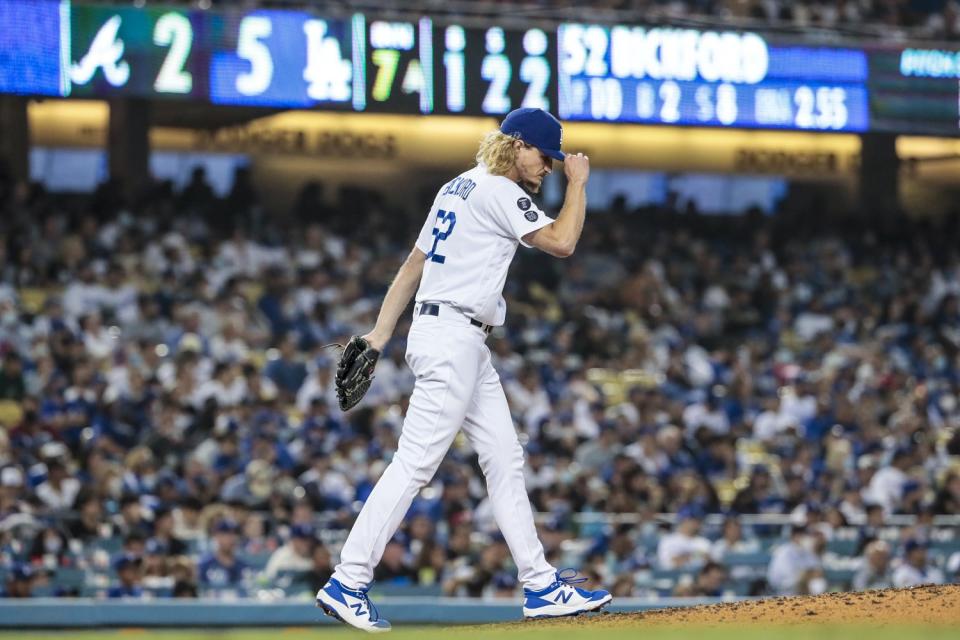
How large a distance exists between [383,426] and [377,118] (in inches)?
294

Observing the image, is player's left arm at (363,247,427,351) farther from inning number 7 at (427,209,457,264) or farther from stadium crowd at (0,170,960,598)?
stadium crowd at (0,170,960,598)

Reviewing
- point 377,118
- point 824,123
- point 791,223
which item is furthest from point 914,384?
point 377,118

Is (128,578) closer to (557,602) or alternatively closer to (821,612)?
(557,602)

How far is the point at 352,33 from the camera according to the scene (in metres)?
13.5

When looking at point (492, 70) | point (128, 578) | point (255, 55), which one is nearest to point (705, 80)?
point (492, 70)

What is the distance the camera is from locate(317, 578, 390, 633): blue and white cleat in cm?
538

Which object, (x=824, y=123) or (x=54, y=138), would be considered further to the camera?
(x=54, y=138)

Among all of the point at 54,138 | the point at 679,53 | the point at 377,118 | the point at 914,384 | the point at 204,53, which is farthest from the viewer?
the point at 377,118

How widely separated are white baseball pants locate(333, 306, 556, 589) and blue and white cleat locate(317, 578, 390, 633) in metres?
0.03

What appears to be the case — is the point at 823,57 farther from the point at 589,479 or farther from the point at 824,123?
the point at 589,479

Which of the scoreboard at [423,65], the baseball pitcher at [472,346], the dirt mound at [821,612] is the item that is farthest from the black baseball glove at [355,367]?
the scoreboard at [423,65]

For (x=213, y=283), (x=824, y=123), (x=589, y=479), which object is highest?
(x=824, y=123)

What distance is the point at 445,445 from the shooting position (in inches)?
217

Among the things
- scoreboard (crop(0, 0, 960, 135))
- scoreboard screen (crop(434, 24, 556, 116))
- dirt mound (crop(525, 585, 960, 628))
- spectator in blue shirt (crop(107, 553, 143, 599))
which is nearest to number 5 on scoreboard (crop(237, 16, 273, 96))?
scoreboard (crop(0, 0, 960, 135))
